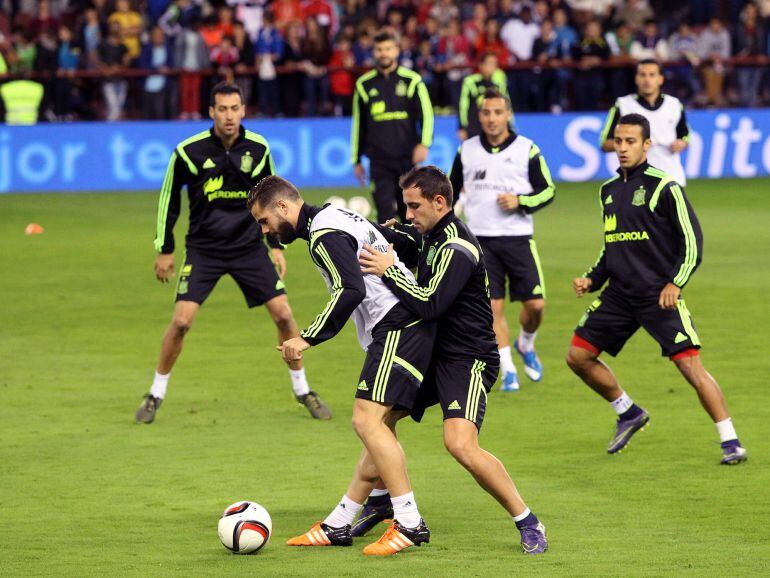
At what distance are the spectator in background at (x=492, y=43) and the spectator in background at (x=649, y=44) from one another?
102 inches

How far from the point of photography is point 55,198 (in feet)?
82.2

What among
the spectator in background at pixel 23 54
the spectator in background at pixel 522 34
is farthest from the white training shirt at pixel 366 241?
the spectator in background at pixel 522 34

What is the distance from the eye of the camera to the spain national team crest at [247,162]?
10609mm

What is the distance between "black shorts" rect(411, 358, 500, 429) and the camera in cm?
730

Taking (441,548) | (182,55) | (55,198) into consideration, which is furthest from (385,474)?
(182,55)

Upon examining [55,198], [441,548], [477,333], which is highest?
[477,333]

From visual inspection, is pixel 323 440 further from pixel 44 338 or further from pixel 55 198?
pixel 55 198

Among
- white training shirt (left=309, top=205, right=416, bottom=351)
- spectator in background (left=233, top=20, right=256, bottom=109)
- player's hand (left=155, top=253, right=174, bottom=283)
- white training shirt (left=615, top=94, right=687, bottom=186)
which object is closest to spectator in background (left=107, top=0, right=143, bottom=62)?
spectator in background (left=233, top=20, right=256, bottom=109)

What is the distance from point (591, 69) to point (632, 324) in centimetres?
1863

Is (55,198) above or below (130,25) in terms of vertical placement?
→ below

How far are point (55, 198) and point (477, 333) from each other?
1862cm

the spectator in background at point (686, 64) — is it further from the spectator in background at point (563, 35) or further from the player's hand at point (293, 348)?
the player's hand at point (293, 348)

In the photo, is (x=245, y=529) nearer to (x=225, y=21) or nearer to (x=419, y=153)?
(x=419, y=153)

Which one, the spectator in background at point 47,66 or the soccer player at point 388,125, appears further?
the spectator in background at point 47,66
